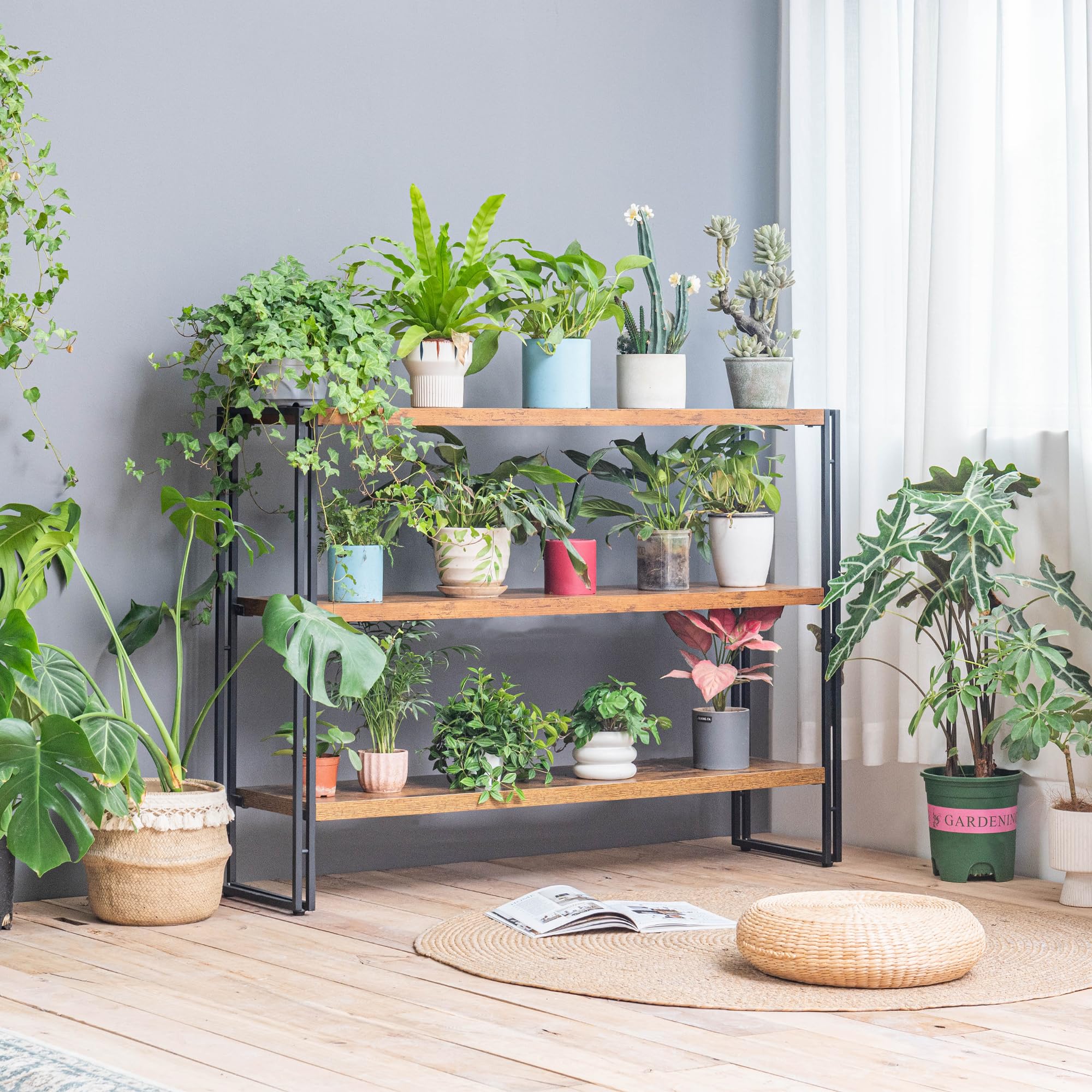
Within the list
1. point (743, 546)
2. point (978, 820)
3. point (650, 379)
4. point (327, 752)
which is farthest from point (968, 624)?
point (327, 752)

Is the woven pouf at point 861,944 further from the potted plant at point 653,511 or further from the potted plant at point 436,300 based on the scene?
the potted plant at point 436,300

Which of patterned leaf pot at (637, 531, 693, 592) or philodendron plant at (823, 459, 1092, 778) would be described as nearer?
philodendron plant at (823, 459, 1092, 778)

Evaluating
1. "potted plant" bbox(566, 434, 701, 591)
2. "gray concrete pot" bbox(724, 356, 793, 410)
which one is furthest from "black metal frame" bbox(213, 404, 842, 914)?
"potted plant" bbox(566, 434, 701, 591)

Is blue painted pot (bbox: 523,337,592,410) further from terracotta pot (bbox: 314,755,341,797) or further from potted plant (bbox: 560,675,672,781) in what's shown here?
terracotta pot (bbox: 314,755,341,797)

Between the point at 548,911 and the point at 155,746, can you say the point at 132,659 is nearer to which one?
the point at 155,746

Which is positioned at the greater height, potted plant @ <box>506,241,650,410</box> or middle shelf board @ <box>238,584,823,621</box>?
potted plant @ <box>506,241,650,410</box>

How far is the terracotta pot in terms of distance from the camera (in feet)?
11.6

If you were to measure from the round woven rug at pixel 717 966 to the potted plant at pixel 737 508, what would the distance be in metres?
0.91

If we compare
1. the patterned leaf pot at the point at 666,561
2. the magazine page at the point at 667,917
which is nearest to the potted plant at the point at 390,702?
the patterned leaf pot at the point at 666,561

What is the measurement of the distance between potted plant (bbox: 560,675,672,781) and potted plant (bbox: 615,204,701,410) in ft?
2.22

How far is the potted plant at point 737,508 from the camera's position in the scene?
13.0 feet

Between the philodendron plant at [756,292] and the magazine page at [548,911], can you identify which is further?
the philodendron plant at [756,292]

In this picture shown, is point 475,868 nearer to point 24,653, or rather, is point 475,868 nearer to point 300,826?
point 300,826

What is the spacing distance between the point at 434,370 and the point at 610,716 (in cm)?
91
